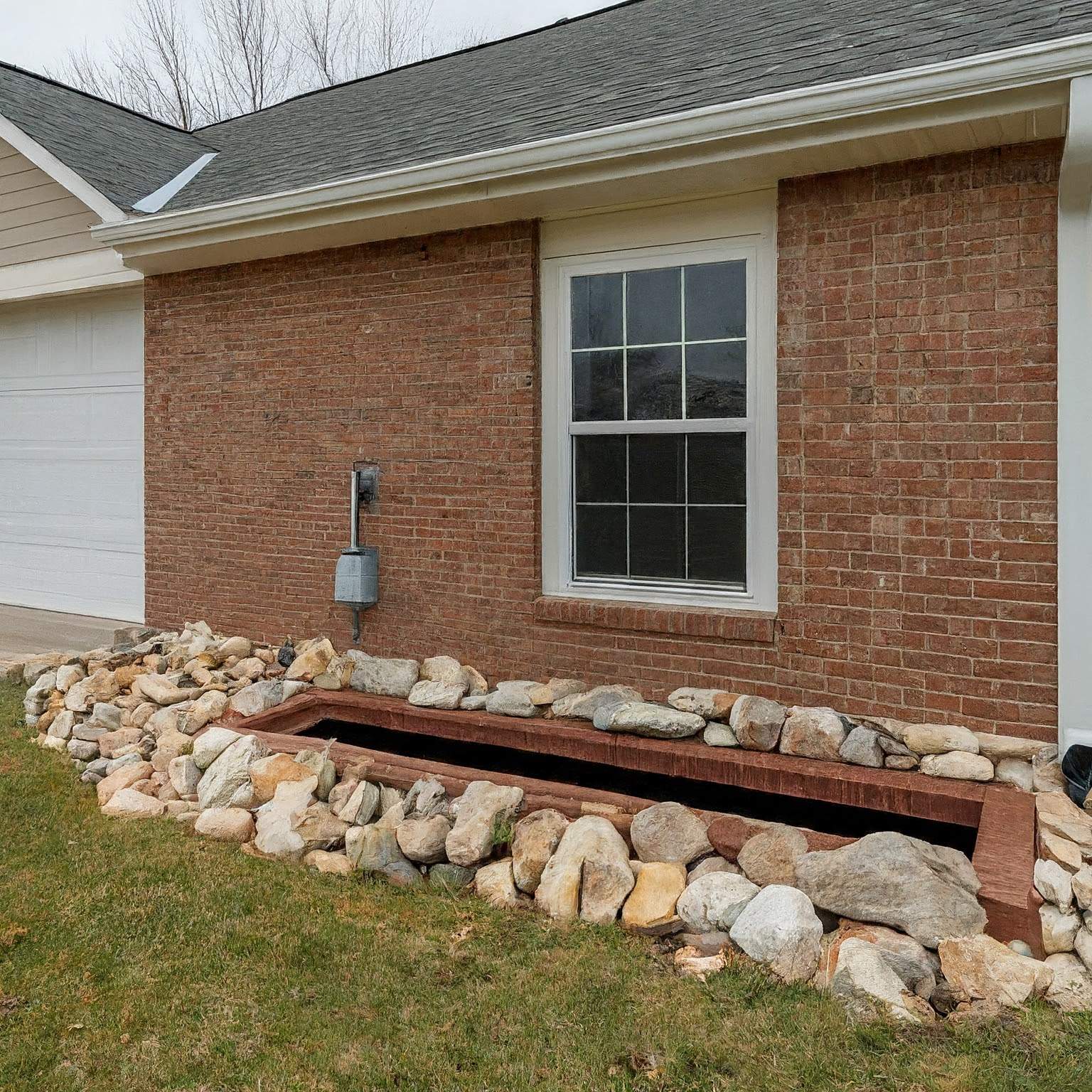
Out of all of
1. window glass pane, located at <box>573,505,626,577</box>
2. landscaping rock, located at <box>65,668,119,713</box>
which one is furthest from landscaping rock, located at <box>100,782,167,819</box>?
window glass pane, located at <box>573,505,626,577</box>

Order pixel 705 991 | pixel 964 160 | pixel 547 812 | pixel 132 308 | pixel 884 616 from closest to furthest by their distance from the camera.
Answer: pixel 705 991
pixel 547 812
pixel 964 160
pixel 884 616
pixel 132 308

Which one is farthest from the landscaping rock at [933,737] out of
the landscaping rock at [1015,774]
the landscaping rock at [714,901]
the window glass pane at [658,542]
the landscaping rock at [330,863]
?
the landscaping rock at [330,863]

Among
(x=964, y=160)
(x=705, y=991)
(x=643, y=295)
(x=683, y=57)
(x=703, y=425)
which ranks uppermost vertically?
(x=683, y=57)

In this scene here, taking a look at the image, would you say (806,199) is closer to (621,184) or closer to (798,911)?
(621,184)

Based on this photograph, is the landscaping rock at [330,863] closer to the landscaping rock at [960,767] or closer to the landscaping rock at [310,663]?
the landscaping rock at [310,663]

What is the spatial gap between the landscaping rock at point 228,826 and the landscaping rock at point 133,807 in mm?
280

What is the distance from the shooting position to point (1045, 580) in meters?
3.86

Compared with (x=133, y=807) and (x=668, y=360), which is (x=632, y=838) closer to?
(x=133, y=807)

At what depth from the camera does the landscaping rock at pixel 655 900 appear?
10.3 ft

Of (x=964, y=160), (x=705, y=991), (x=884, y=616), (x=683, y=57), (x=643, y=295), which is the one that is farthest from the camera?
(x=683, y=57)

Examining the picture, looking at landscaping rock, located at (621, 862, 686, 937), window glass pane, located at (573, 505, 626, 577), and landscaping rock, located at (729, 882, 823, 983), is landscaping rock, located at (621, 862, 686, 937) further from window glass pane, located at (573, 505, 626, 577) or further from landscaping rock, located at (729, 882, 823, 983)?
window glass pane, located at (573, 505, 626, 577)

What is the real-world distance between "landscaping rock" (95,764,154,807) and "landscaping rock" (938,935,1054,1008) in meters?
3.54

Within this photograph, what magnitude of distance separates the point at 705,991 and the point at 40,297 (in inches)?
280

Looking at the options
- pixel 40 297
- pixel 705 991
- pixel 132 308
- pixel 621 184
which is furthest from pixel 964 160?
pixel 40 297
